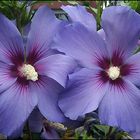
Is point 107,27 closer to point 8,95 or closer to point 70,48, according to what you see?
point 70,48

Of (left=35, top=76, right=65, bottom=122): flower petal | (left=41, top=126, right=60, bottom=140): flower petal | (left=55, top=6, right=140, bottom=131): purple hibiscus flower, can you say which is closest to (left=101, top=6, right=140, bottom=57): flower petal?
(left=55, top=6, right=140, bottom=131): purple hibiscus flower

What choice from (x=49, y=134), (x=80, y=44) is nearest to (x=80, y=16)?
(x=80, y=44)

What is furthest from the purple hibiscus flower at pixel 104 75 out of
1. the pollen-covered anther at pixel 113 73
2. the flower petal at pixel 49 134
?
the flower petal at pixel 49 134

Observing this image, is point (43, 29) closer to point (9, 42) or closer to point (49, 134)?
point (9, 42)

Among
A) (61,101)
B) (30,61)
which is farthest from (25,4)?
(61,101)

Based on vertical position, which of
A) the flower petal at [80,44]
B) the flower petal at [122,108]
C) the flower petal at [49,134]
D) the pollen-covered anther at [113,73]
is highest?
the flower petal at [80,44]

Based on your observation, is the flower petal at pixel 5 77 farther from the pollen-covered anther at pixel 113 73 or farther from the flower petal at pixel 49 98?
the pollen-covered anther at pixel 113 73

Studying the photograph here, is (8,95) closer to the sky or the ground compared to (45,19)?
closer to the ground
